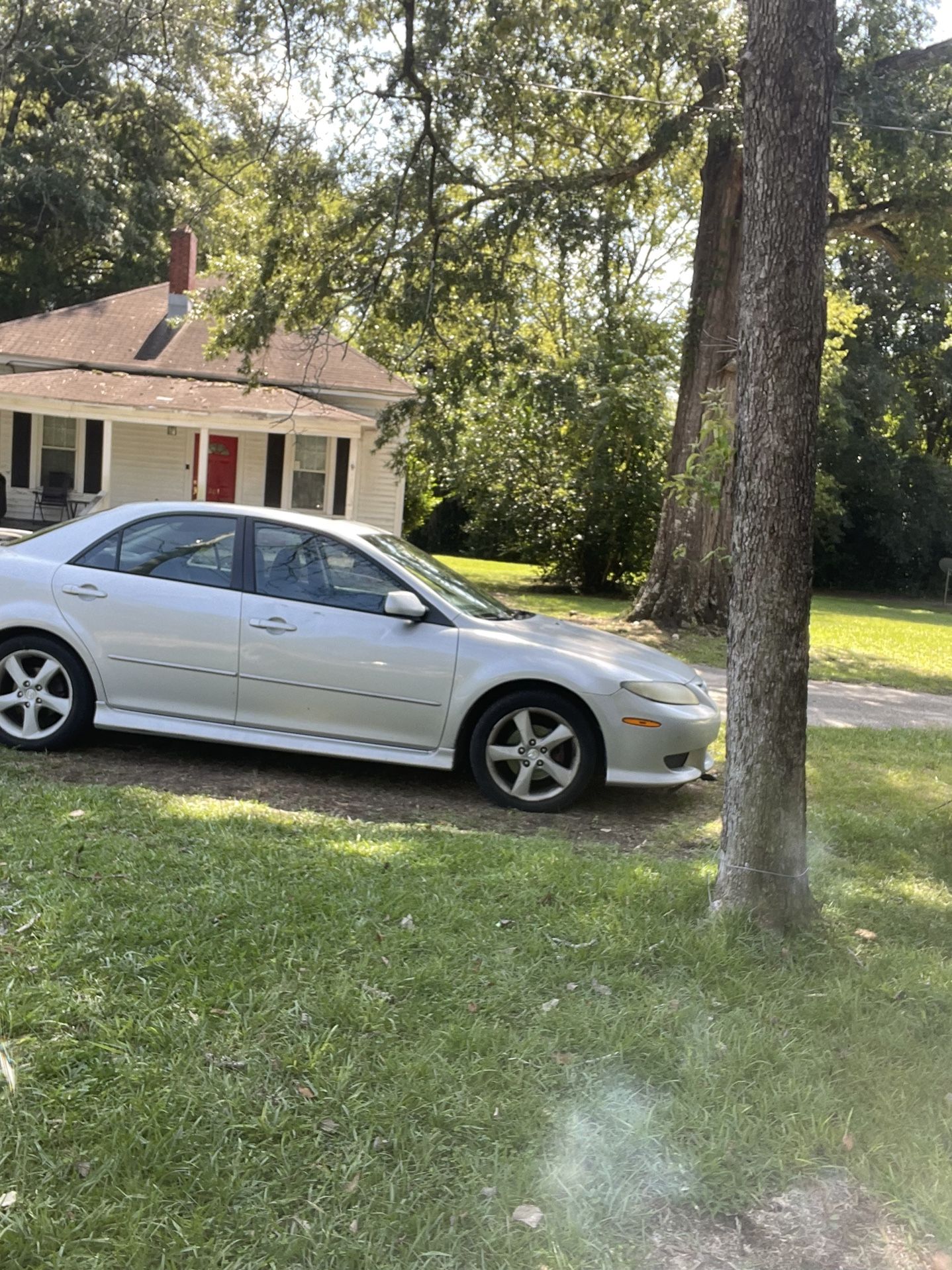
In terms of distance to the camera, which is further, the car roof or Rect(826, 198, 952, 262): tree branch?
Rect(826, 198, 952, 262): tree branch

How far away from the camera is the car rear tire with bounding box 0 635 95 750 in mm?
6680

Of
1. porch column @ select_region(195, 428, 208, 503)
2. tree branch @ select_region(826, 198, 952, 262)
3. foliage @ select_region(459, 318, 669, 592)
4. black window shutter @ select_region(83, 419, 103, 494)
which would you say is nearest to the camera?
tree branch @ select_region(826, 198, 952, 262)

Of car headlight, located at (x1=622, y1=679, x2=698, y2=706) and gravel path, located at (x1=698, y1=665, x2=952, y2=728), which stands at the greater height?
car headlight, located at (x1=622, y1=679, x2=698, y2=706)

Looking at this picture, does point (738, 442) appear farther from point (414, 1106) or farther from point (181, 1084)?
point (181, 1084)

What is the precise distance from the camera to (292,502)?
22891mm

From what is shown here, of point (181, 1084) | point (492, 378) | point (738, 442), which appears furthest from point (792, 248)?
point (492, 378)

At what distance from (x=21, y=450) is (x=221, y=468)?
4069 mm

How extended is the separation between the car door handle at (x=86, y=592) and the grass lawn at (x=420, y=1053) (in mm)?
2000

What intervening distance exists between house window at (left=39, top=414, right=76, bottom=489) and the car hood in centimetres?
1826

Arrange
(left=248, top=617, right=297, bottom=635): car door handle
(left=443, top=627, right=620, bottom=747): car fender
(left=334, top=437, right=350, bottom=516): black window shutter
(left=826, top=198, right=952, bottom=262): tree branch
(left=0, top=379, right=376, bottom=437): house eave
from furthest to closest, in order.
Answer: (left=334, top=437, right=350, bottom=516): black window shutter, (left=0, top=379, right=376, bottom=437): house eave, (left=826, top=198, right=952, bottom=262): tree branch, (left=248, top=617, right=297, bottom=635): car door handle, (left=443, top=627, right=620, bottom=747): car fender

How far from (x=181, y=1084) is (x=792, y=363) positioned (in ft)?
10.1

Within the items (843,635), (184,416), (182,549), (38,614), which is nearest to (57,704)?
(38,614)

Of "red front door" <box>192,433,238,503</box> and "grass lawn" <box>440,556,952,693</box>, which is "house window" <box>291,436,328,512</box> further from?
"grass lawn" <box>440,556,952,693</box>

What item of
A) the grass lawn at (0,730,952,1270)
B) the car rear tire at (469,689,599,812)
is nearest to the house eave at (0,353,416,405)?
the car rear tire at (469,689,599,812)
